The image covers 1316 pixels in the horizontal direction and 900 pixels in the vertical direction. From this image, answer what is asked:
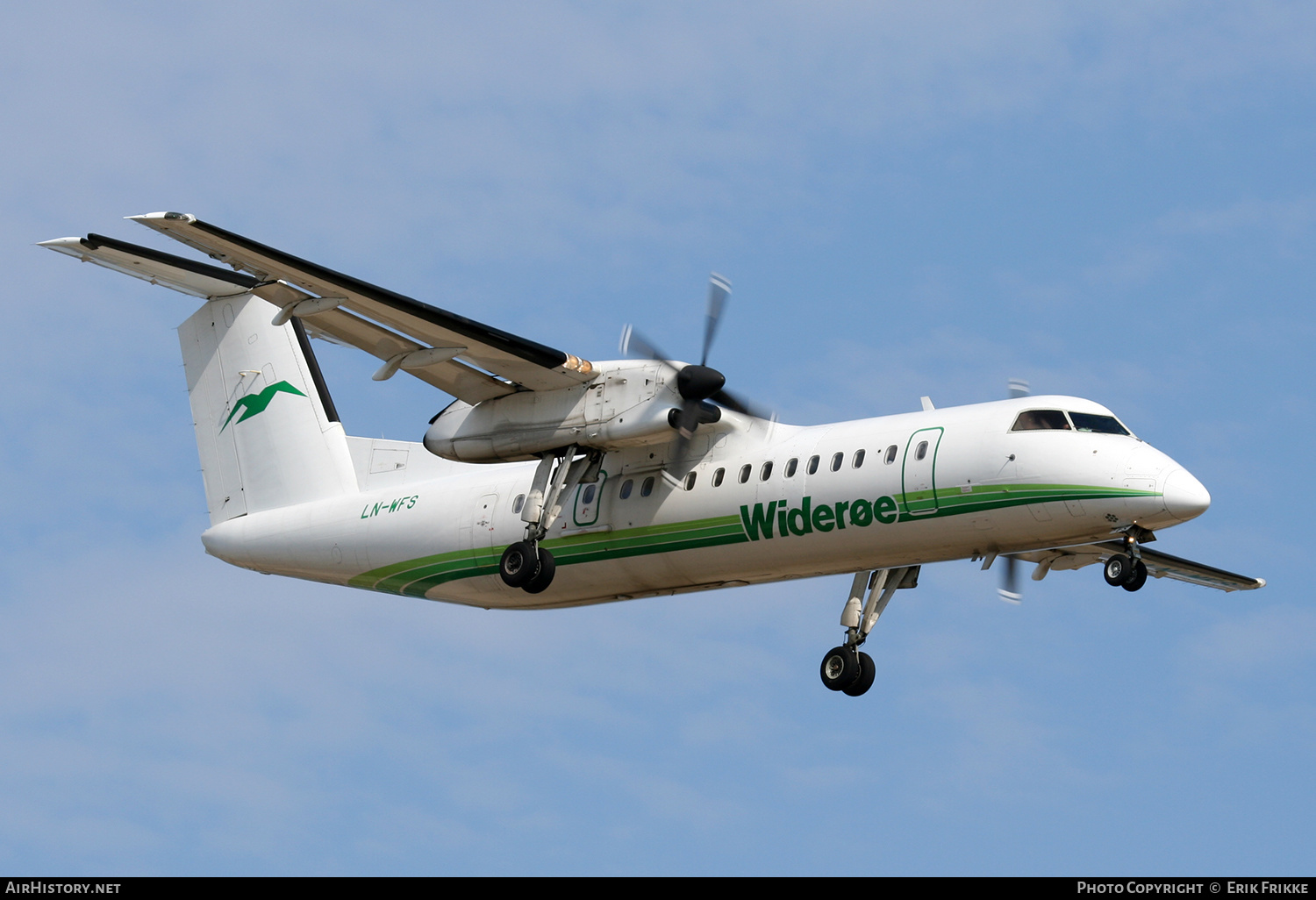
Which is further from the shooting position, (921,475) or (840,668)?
(840,668)

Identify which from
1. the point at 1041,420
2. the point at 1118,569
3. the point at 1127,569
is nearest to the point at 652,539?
the point at 1041,420

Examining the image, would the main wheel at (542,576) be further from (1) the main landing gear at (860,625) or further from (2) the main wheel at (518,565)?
(1) the main landing gear at (860,625)

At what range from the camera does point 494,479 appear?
21.8m

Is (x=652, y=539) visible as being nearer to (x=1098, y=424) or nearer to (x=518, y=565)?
(x=518, y=565)

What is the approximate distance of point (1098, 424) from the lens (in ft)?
58.3

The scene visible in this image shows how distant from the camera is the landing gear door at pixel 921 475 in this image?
18016 mm

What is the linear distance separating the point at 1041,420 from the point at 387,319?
292 inches

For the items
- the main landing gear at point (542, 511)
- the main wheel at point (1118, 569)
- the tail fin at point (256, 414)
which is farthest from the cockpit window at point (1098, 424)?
the tail fin at point (256, 414)

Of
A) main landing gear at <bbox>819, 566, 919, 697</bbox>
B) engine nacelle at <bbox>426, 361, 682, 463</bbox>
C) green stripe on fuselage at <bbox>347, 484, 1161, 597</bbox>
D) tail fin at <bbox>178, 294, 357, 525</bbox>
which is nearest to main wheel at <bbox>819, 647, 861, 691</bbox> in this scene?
main landing gear at <bbox>819, 566, 919, 697</bbox>

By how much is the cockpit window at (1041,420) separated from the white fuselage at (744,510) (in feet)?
0.25

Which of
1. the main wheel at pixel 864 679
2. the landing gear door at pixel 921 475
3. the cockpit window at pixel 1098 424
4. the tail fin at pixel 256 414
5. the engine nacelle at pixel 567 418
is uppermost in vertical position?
the tail fin at pixel 256 414

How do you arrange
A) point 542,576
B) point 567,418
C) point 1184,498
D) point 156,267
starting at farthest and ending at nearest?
1. point 156,267
2. point 567,418
3. point 542,576
4. point 1184,498

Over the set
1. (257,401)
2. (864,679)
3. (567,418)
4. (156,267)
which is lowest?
(864,679)

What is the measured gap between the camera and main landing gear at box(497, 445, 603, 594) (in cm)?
1981
